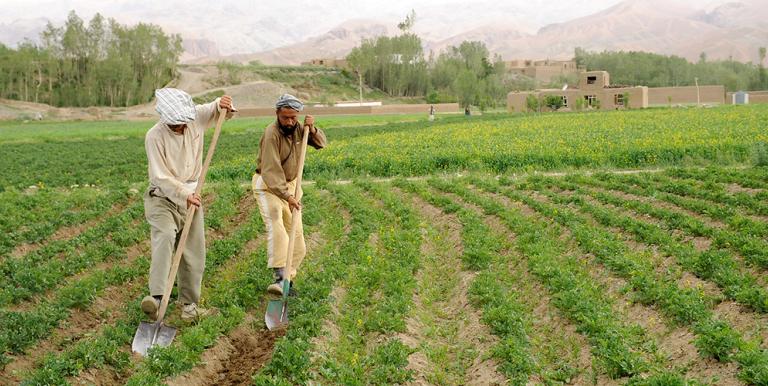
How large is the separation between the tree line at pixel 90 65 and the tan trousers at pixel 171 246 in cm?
9780

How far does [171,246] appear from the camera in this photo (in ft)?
25.3

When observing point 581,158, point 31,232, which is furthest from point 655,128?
point 31,232

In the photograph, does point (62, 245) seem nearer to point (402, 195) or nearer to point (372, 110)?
point (402, 195)

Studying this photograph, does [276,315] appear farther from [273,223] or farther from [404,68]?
[404,68]

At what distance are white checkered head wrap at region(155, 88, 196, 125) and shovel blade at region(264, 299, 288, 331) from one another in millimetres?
2304

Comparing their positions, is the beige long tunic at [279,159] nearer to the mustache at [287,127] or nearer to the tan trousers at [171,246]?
the mustache at [287,127]

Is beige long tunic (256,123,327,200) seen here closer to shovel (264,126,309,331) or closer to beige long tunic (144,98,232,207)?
shovel (264,126,309,331)

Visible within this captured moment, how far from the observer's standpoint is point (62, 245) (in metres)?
11.4

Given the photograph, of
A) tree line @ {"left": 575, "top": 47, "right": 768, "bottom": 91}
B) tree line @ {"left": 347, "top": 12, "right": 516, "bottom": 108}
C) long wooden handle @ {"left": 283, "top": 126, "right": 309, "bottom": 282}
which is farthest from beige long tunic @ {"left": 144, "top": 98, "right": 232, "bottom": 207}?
tree line @ {"left": 575, "top": 47, "right": 768, "bottom": 91}

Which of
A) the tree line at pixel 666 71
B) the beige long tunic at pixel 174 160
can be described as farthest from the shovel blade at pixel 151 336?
the tree line at pixel 666 71

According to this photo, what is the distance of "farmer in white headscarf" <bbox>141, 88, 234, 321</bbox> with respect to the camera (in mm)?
7543

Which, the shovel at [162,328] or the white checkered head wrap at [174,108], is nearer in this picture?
the shovel at [162,328]

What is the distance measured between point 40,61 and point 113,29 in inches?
538

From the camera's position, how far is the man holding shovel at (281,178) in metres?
8.02
